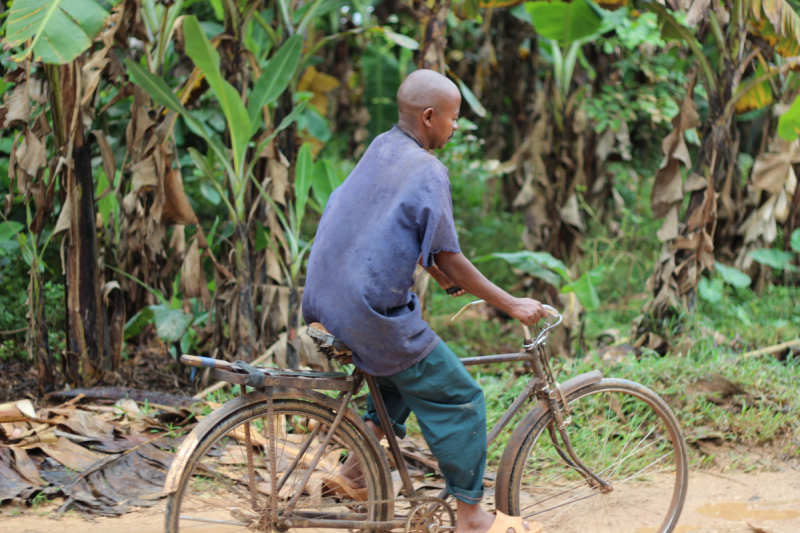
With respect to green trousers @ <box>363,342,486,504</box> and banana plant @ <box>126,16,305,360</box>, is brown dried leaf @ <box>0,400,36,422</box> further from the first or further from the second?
green trousers @ <box>363,342,486,504</box>

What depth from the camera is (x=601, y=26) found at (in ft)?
17.6

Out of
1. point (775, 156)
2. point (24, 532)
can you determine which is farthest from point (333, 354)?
point (775, 156)

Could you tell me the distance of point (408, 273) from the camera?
207cm

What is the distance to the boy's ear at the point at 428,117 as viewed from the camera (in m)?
2.09

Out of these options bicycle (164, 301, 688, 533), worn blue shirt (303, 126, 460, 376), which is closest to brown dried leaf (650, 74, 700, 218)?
bicycle (164, 301, 688, 533)

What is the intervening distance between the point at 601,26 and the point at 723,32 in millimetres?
1087

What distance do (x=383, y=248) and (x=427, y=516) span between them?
0.94 m

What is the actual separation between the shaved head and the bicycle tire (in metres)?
1.02

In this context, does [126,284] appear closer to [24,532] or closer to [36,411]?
[36,411]

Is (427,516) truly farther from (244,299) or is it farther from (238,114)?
(238,114)

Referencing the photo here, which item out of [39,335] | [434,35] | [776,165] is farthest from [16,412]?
[776,165]

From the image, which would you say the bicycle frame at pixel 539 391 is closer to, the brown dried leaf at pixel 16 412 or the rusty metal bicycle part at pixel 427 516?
the rusty metal bicycle part at pixel 427 516

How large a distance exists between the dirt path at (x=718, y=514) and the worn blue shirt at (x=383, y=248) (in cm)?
82

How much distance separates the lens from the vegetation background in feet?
12.0
